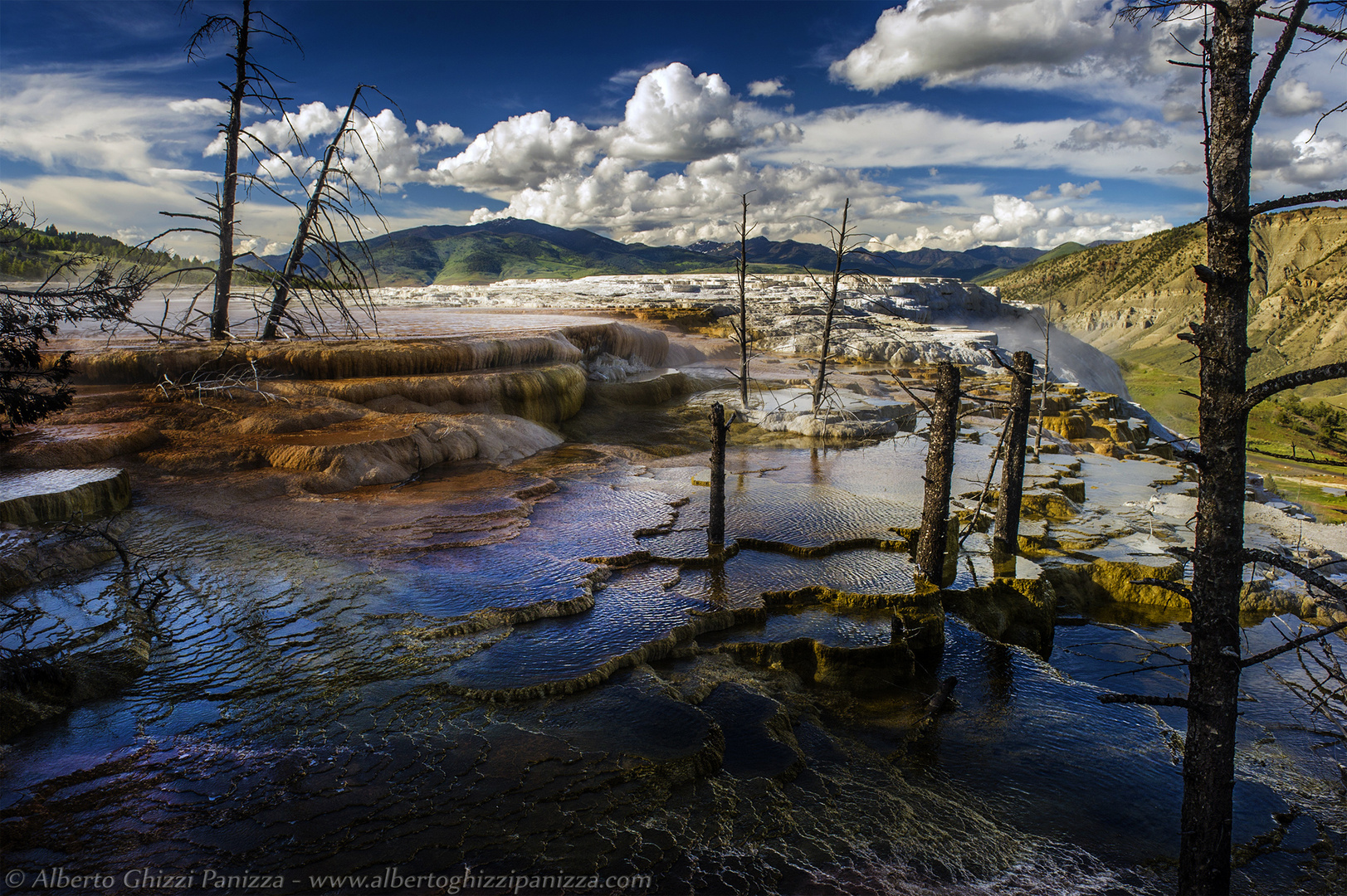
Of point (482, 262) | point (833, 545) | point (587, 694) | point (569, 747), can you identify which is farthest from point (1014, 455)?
point (482, 262)

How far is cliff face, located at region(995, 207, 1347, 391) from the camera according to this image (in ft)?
270

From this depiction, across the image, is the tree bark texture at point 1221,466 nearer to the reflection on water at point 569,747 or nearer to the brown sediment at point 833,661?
the reflection on water at point 569,747

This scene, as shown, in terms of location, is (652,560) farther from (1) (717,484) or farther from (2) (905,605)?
(2) (905,605)

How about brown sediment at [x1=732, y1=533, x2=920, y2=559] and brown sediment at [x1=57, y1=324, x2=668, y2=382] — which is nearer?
brown sediment at [x1=732, y1=533, x2=920, y2=559]

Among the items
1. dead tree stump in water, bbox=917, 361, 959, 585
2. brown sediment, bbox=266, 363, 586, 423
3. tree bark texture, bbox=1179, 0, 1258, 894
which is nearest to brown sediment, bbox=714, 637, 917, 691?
dead tree stump in water, bbox=917, 361, 959, 585

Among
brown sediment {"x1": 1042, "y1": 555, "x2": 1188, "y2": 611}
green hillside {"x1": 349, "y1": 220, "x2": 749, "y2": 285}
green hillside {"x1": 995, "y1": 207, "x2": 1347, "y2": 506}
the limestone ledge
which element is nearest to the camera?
the limestone ledge

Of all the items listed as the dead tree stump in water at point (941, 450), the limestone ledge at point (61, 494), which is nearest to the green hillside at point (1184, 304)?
the dead tree stump in water at point (941, 450)

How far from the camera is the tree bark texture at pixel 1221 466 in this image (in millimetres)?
3344

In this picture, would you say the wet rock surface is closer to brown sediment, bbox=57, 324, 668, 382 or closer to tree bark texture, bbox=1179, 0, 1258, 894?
tree bark texture, bbox=1179, 0, 1258, 894

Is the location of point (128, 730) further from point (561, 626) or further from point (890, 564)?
point (890, 564)

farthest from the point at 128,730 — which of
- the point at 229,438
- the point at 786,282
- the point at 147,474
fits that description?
the point at 786,282

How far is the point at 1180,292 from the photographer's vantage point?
100188mm

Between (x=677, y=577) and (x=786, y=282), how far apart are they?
36920 mm

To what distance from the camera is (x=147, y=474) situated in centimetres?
1080
